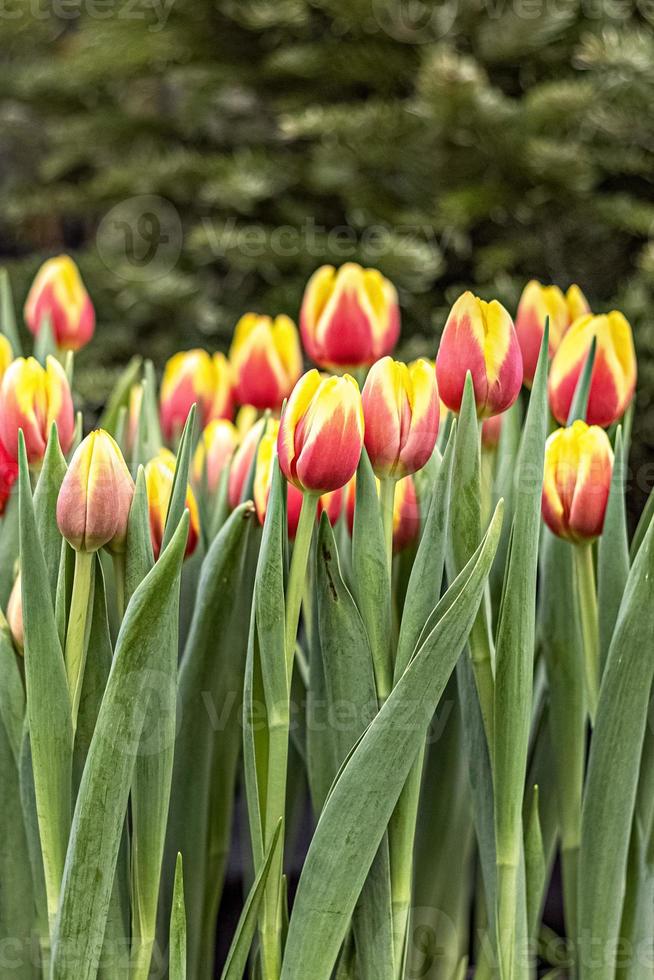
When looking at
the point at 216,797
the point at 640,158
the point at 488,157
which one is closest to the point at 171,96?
the point at 488,157

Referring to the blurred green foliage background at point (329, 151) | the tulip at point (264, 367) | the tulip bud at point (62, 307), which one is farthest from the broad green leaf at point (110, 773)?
the blurred green foliage background at point (329, 151)

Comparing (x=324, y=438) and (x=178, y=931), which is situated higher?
(x=324, y=438)

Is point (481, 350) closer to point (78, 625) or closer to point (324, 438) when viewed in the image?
point (324, 438)

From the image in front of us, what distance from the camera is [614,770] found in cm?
41

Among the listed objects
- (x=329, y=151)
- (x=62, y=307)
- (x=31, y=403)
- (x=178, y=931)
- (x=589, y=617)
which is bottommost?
(x=178, y=931)

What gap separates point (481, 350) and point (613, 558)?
0.39 feet

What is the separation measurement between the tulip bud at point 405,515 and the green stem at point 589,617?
74mm

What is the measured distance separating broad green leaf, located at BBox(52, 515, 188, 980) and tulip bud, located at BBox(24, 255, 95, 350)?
0.35 metres

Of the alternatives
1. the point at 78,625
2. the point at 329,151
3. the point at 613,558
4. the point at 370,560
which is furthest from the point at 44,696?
the point at 329,151

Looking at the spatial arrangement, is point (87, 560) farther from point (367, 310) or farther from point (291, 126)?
point (291, 126)

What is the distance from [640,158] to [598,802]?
1.19 m

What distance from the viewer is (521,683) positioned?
1.28ft

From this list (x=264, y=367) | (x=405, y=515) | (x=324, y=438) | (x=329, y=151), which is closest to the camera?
(x=324, y=438)

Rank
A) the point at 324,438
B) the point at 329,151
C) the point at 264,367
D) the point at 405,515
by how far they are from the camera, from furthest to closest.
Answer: the point at 329,151
the point at 264,367
the point at 405,515
the point at 324,438
